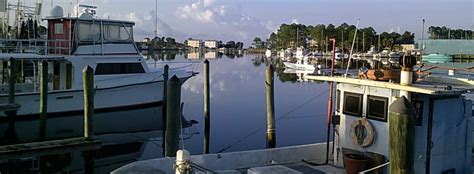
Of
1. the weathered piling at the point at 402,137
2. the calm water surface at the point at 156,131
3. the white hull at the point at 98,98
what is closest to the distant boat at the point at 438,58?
the calm water surface at the point at 156,131

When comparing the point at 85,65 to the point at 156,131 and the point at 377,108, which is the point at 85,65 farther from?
the point at 377,108

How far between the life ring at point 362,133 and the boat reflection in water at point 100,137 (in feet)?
26.6

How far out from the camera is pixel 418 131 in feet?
32.5

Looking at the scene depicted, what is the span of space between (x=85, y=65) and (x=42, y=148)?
14.1 meters

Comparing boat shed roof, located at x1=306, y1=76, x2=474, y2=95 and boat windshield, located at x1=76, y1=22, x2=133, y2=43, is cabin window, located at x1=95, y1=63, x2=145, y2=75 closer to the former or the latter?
boat windshield, located at x1=76, y1=22, x2=133, y2=43

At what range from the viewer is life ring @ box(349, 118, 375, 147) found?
1039 cm

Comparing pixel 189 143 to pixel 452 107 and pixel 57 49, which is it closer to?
pixel 57 49

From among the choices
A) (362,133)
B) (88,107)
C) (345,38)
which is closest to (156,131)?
(88,107)

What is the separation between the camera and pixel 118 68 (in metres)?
27.8

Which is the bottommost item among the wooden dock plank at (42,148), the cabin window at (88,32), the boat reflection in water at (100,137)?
the boat reflection in water at (100,137)

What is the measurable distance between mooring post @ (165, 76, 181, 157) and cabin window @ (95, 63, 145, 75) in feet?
47.0

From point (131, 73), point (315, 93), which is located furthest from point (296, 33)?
point (131, 73)

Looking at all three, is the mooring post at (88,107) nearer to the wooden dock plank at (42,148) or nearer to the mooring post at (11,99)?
the wooden dock plank at (42,148)

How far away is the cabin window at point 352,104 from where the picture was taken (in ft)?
35.0
